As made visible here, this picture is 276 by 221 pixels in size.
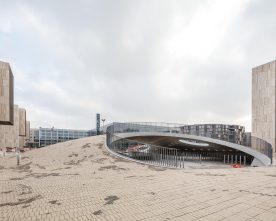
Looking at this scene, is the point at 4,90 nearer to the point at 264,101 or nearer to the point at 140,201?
the point at 140,201

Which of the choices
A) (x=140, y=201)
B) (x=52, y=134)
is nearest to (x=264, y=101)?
(x=140, y=201)

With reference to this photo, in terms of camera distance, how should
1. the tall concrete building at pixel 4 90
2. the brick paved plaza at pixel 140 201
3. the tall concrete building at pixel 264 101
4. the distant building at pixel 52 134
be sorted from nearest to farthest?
the brick paved plaza at pixel 140 201 < the tall concrete building at pixel 4 90 < the tall concrete building at pixel 264 101 < the distant building at pixel 52 134

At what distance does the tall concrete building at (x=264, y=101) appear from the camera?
1180 inches

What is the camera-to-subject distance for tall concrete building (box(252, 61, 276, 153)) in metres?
30.0

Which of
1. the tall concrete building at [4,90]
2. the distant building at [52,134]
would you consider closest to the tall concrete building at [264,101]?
the tall concrete building at [4,90]

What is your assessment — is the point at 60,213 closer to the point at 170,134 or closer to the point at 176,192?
the point at 176,192

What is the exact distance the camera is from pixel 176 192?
5965 millimetres

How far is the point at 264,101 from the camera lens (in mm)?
31797

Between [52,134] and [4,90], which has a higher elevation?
[4,90]

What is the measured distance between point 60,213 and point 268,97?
A: 34741mm

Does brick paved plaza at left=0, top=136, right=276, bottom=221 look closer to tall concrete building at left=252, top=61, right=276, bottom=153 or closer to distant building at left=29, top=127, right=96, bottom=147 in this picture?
tall concrete building at left=252, top=61, right=276, bottom=153

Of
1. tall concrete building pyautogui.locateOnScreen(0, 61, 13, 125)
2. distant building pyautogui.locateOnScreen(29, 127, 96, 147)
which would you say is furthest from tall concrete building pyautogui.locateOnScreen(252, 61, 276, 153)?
distant building pyautogui.locateOnScreen(29, 127, 96, 147)

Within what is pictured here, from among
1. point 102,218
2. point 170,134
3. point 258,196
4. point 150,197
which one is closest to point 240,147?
point 170,134

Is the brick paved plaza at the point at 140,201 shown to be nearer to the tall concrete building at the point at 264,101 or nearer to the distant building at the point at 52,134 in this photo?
the tall concrete building at the point at 264,101
